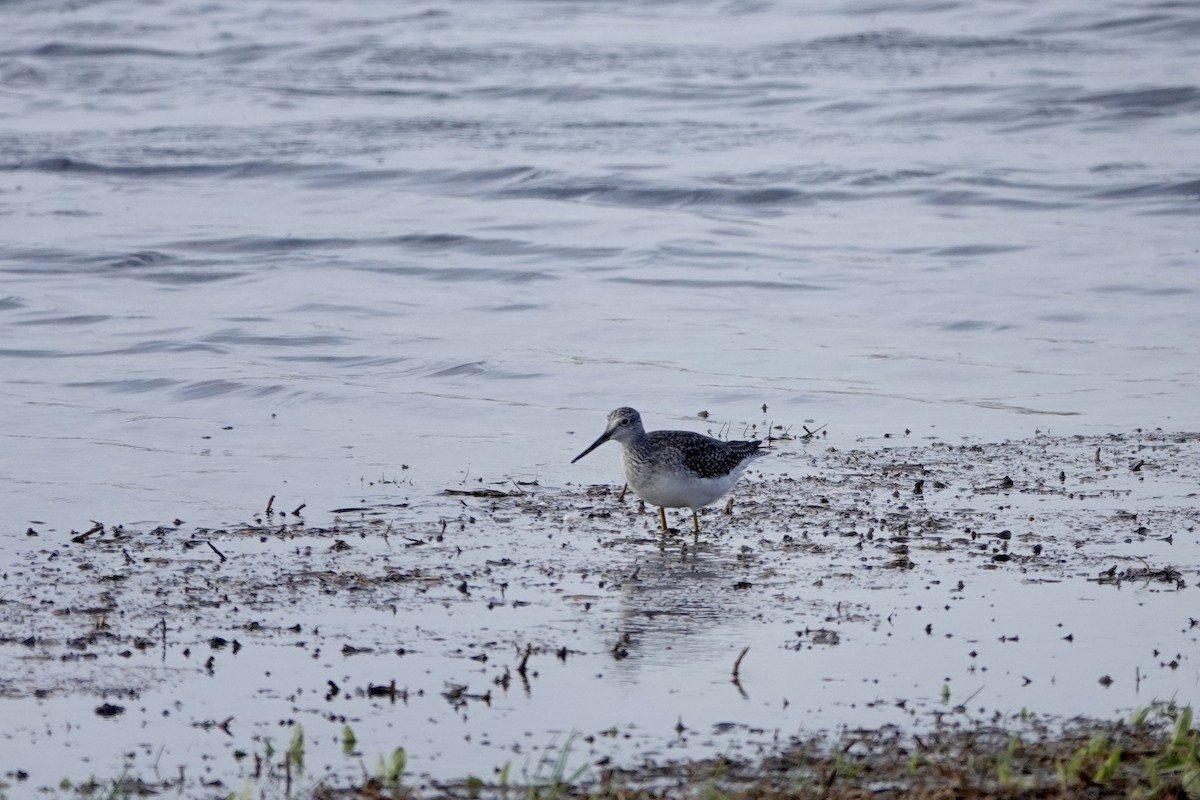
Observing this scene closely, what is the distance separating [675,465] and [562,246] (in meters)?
11.7

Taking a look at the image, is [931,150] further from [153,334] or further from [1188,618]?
[1188,618]

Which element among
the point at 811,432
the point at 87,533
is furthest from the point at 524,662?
the point at 811,432

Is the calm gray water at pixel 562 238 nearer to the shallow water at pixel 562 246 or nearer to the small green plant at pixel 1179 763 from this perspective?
the shallow water at pixel 562 246

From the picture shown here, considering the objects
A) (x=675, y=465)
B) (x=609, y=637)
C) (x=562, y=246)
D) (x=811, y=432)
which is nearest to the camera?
(x=609, y=637)

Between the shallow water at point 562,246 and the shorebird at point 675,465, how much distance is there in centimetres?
88

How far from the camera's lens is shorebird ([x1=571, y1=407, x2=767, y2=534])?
9.58 metres

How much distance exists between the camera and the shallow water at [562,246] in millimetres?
12344

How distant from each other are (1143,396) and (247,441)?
6.89m

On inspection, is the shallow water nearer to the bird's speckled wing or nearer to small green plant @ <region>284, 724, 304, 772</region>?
small green plant @ <region>284, 724, 304, 772</region>

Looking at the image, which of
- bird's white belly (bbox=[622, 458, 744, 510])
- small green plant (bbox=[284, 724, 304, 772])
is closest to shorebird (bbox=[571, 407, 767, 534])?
bird's white belly (bbox=[622, 458, 744, 510])

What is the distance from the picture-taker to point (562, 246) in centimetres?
2094

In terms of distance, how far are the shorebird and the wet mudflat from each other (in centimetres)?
26

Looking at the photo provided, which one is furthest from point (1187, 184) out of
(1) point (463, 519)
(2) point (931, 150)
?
(1) point (463, 519)

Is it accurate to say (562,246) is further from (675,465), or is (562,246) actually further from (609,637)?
(609,637)
